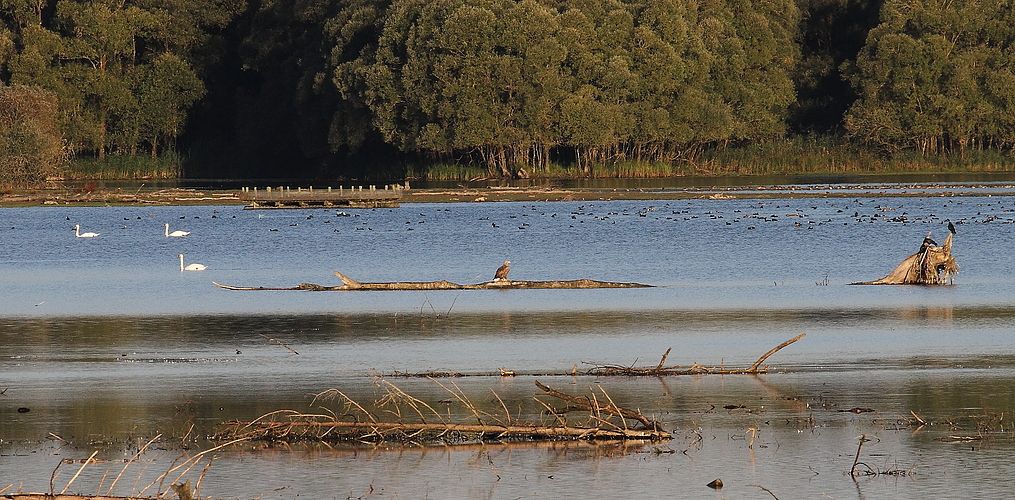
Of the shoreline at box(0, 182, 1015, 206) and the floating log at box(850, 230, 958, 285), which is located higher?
the floating log at box(850, 230, 958, 285)

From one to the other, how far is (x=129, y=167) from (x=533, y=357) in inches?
3829

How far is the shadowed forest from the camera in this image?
94438 millimetres

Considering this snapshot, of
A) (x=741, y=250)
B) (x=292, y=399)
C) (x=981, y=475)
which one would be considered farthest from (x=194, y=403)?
(x=741, y=250)

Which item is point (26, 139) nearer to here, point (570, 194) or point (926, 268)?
point (570, 194)

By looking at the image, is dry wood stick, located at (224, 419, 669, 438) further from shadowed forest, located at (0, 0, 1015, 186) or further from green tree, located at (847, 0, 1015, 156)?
green tree, located at (847, 0, 1015, 156)

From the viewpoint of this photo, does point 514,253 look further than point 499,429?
Yes

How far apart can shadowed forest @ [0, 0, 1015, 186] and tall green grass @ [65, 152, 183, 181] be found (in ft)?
0.58

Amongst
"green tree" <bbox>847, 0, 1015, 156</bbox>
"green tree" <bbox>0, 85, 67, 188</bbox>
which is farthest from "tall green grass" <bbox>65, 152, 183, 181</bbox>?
"green tree" <bbox>847, 0, 1015, 156</bbox>

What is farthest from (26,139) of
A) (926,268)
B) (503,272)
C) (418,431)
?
(418,431)

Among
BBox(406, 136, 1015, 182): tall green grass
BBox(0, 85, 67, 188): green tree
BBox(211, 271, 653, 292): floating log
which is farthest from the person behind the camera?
BBox(406, 136, 1015, 182): tall green grass

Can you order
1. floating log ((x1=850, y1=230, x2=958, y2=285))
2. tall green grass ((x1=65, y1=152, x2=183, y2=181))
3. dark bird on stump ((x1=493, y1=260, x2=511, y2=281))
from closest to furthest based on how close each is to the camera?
floating log ((x1=850, y1=230, x2=958, y2=285)), dark bird on stump ((x1=493, y1=260, x2=511, y2=281)), tall green grass ((x1=65, y1=152, x2=183, y2=181))

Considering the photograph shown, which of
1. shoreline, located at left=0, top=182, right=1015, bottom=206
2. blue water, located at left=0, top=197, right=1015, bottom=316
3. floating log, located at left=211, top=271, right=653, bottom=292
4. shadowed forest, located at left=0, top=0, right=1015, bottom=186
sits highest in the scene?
shadowed forest, located at left=0, top=0, right=1015, bottom=186

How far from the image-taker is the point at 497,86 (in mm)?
95188

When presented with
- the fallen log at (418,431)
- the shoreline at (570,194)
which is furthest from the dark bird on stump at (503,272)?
the shoreline at (570,194)
